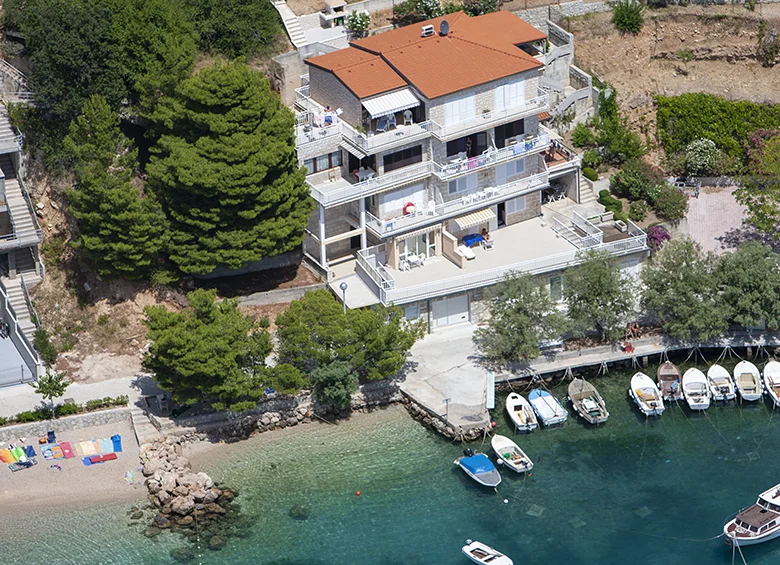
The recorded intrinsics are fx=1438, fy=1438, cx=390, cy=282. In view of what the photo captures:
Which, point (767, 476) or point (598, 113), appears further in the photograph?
point (598, 113)

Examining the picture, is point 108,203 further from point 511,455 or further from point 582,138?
point 582,138

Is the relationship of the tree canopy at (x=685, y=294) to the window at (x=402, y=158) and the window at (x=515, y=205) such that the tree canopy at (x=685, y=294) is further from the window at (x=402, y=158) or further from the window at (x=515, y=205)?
the window at (x=402, y=158)

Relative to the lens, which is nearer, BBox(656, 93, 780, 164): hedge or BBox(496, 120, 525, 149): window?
BBox(496, 120, 525, 149): window

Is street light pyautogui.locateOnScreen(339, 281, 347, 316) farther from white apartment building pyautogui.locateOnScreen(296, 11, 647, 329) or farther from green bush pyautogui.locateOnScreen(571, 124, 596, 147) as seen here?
green bush pyautogui.locateOnScreen(571, 124, 596, 147)

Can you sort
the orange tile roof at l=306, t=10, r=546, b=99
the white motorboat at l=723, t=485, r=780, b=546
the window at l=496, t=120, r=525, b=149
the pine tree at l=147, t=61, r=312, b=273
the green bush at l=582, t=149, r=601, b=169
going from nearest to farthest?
the white motorboat at l=723, t=485, r=780, b=546
the pine tree at l=147, t=61, r=312, b=273
the orange tile roof at l=306, t=10, r=546, b=99
the window at l=496, t=120, r=525, b=149
the green bush at l=582, t=149, r=601, b=169

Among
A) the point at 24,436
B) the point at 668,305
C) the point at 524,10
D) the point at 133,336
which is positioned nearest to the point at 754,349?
the point at 668,305

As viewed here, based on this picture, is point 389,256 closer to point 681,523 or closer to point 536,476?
point 536,476

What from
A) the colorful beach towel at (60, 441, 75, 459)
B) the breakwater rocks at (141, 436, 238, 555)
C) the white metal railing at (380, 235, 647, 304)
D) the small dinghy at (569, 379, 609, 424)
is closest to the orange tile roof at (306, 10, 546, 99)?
the white metal railing at (380, 235, 647, 304)
